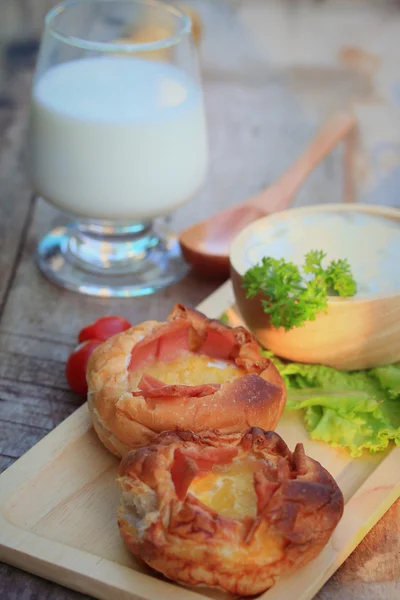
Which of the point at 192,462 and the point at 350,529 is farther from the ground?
the point at 192,462

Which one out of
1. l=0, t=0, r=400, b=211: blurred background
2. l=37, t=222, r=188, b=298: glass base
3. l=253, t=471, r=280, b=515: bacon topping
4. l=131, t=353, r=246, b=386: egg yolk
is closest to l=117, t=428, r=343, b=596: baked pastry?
l=253, t=471, r=280, b=515: bacon topping

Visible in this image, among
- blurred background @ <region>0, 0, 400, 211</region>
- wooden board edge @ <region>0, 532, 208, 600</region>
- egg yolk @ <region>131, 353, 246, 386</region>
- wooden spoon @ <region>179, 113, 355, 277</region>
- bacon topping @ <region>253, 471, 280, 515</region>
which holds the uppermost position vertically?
bacon topping @ <region>253, 471, 280, 515</region>

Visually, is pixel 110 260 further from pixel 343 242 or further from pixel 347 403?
pixel 347 403

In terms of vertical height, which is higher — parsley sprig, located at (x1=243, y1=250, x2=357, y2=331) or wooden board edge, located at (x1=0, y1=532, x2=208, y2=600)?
parsley sprig, located at (x1=243, y1=250, x2=357, y2=331)

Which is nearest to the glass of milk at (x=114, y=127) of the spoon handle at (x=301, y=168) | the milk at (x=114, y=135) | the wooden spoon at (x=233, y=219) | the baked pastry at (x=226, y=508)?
the milk at (x=114, y=135)

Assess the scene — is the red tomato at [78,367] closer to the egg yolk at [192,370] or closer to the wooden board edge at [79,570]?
the egg yolk at [192,370]

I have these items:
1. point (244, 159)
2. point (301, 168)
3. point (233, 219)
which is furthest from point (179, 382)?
point (244, 159)

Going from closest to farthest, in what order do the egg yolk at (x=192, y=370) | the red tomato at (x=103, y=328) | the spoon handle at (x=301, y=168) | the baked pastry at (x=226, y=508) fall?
the baked pastry at (x=226, y=508) < the egg yolk at (x=192, y=370) < the red tomato at (x=103, y=328) < the spoon handle at (x=301, y=168)

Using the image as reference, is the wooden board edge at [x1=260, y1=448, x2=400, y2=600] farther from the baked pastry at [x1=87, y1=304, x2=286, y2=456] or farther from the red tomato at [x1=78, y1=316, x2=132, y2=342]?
the red tomato at [x1=78, y1=316, x2=132, y2=342]
